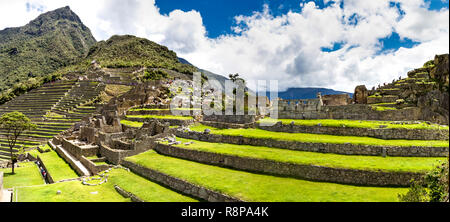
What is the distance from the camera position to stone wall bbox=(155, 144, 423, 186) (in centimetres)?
980

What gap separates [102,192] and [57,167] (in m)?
11.3

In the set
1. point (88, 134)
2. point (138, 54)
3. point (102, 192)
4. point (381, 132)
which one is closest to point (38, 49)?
point (138, 54)

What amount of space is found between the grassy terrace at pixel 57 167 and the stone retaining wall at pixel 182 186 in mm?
6768

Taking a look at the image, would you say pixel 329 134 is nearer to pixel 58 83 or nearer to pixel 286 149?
pixel 286 149

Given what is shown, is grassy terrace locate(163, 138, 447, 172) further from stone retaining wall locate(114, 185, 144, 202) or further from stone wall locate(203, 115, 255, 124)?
stone wall locate(203, 115, 255, 124)

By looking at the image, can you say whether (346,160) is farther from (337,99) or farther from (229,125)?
(337,99)

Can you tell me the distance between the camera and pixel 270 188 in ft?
33.8

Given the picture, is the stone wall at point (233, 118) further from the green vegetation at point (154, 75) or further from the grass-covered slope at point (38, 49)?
the grass-covered slope at point (38, 49)

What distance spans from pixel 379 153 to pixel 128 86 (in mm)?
62167

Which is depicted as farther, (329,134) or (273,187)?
(329,134)

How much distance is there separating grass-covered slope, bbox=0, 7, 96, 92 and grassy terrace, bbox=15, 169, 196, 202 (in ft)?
342

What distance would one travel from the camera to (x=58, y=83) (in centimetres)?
6738

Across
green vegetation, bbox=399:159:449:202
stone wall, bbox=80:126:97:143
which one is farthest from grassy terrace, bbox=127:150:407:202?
stone wall, bbox=80:126:97:143
